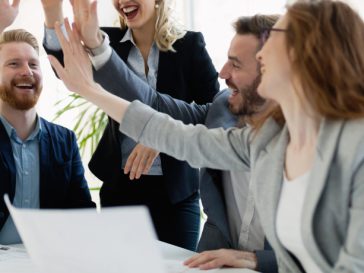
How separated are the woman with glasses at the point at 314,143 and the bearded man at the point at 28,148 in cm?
99

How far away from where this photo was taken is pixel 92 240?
947mm

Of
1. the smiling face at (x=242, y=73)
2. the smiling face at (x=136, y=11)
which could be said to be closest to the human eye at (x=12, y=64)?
the smiling face at (x=136, y=11)

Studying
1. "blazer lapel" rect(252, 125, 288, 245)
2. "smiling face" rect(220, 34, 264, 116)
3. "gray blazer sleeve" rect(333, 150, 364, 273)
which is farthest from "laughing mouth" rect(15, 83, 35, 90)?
"gray blazer sleeve" rect(333, 150, 364, 273)

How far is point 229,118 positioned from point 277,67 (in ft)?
2.11

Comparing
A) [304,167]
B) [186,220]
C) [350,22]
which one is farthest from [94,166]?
[350,22]

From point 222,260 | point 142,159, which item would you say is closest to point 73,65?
point 142,159

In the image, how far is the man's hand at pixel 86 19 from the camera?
1.46 m

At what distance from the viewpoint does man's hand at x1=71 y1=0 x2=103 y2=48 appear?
146cm

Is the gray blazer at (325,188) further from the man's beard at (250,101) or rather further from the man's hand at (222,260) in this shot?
the man's beard at (250,101)

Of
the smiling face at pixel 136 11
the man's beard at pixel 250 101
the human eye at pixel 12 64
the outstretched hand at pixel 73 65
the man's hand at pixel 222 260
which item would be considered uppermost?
the smiling face at pixel 136 11

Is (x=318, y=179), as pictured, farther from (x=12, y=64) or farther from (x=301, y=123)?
(x=12, y=64)

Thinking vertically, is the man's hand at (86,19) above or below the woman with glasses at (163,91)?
above

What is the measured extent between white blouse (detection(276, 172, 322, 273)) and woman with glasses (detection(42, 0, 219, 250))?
0.90 metres

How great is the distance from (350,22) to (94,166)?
1315 millimetres
